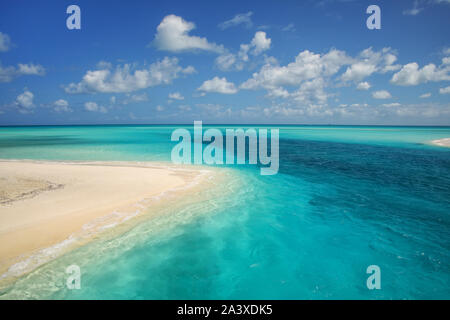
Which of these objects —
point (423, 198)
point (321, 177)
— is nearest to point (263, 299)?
point (423, 198)

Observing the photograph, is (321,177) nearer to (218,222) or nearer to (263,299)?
(218,222)

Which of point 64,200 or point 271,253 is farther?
point 64,200

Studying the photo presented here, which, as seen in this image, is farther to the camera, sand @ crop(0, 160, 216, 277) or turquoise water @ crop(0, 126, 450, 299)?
sand @ crop(0, 160, 216, 277)
